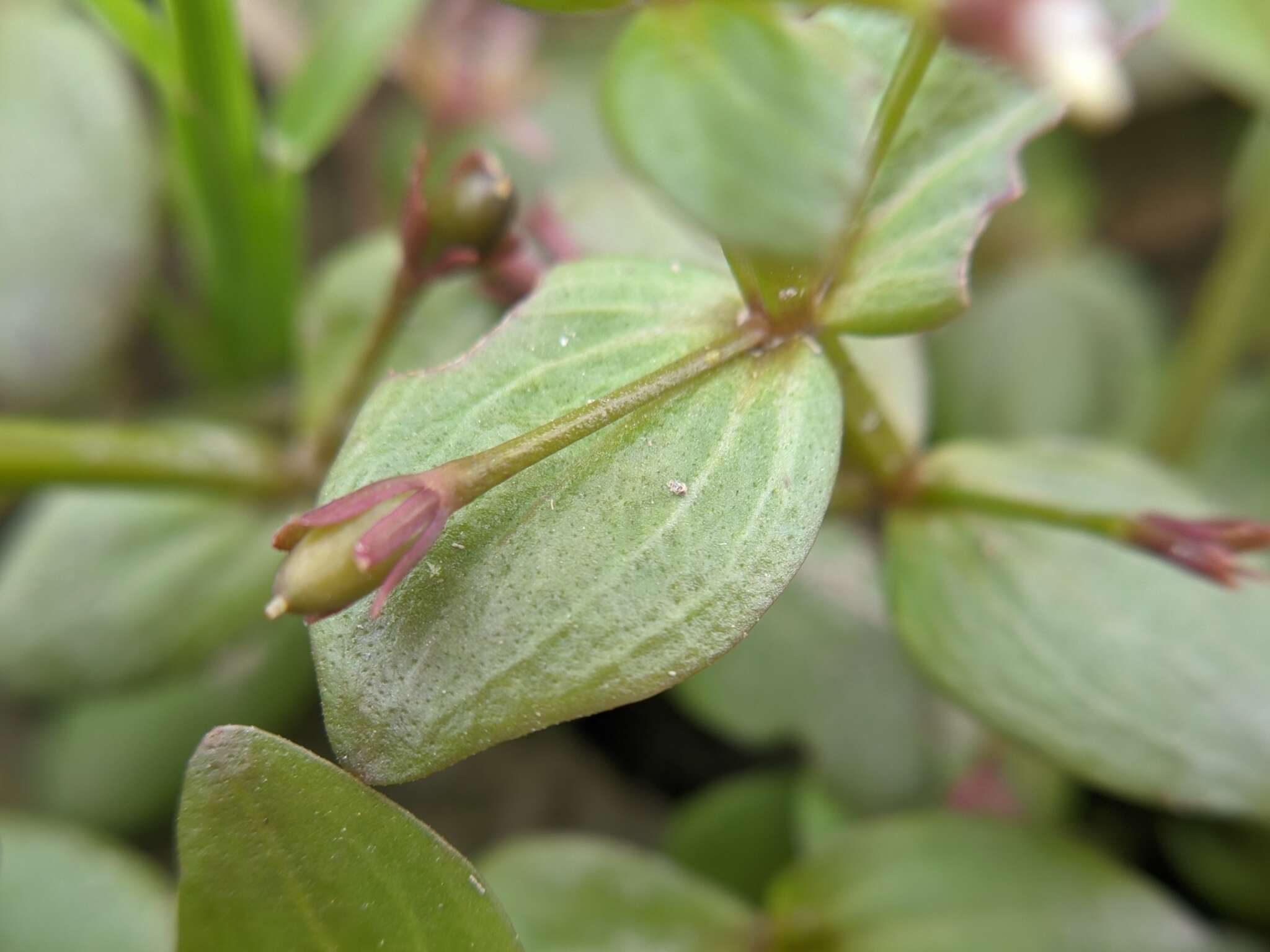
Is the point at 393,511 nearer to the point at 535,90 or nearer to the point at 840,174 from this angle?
the point at 840,174

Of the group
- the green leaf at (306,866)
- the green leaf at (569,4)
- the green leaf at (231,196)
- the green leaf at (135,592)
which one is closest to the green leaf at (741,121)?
the green leaf at (569,4)

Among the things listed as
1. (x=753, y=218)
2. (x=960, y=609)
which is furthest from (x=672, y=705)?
(x=753, y=218)

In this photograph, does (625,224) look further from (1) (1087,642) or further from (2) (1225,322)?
(2) (1225,322)

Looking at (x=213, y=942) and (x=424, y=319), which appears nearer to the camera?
(x=213, y=942)

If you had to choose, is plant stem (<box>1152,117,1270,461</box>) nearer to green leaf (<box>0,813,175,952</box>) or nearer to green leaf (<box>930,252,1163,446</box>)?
green leaf (<box>930,252,1163,446</box>)

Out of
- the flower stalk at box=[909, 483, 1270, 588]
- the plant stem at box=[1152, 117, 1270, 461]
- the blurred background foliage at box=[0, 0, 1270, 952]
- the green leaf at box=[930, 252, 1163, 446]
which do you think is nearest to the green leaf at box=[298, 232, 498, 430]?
the blurred background foliage at box=[0, 0, 1270, 952]

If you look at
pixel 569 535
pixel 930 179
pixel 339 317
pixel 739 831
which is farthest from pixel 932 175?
pixel 739 831
